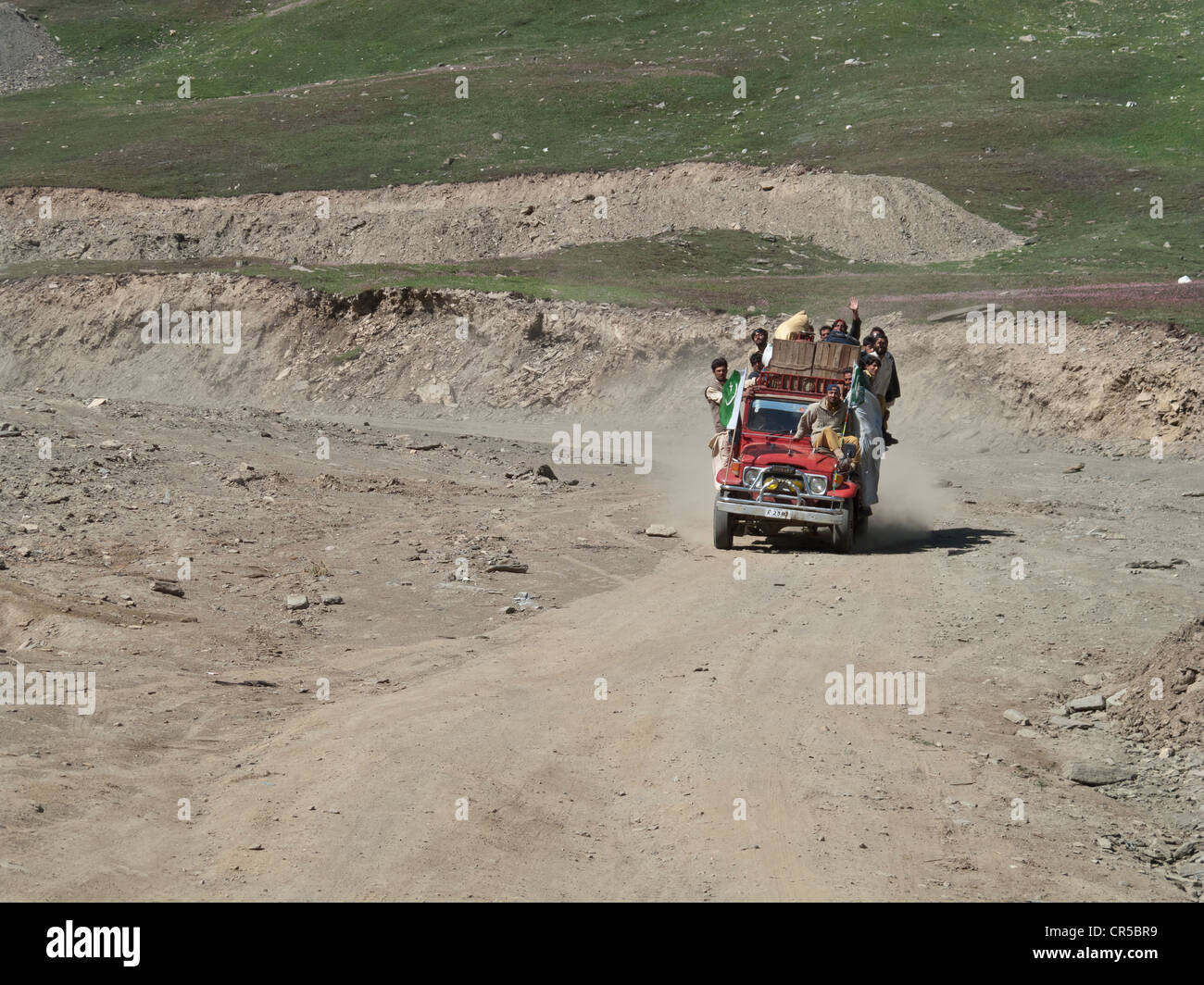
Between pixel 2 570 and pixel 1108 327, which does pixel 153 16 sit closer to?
pixel 1108 327

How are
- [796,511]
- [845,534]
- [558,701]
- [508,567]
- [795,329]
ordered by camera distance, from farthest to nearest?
[795,329], [845,534], [796,511], [508,567], [558,701]

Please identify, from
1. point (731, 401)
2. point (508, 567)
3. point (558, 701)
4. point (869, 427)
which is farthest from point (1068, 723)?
point (731, 401)

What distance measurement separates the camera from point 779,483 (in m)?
18.9

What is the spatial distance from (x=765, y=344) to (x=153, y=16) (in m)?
76.8

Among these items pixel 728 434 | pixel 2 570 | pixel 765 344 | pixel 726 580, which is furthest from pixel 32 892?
pixel 765 344

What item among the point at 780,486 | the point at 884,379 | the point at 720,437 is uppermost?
the point at 884,379

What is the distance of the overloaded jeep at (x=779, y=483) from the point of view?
1886 cm

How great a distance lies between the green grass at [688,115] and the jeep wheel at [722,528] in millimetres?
17841

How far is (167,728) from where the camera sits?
11.2 m

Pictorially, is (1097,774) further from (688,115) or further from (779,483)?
(688,115)

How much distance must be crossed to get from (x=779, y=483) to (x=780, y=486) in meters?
0.04

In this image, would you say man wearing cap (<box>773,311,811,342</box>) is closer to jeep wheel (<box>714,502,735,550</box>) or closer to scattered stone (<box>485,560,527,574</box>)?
jeep wheel (<box>714,502,735,550</box>)

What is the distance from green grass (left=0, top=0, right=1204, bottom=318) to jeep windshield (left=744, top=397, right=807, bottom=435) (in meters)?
16.7

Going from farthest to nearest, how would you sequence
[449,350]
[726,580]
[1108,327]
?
[449,350]
[1108,327]
[726,580]
